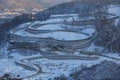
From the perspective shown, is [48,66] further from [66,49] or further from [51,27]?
[51,27]

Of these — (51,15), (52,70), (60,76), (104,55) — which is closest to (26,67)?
(52,70)

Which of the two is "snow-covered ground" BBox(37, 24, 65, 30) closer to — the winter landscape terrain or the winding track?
the winter landscape terrain

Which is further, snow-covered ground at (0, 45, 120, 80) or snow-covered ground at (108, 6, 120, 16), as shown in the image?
snow-covered ground at (108, 6, 120, 16)

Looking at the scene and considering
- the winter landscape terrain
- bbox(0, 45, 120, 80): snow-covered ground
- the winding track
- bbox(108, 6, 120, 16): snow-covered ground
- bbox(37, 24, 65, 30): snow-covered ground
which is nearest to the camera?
the winter landscape terrain

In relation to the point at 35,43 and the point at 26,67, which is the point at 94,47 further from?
the point at 26,67

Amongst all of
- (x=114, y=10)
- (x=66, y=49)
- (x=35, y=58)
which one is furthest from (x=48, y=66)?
(x=114, y=10)

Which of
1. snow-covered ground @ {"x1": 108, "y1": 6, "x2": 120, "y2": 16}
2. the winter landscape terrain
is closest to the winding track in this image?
the winter landscape terrain

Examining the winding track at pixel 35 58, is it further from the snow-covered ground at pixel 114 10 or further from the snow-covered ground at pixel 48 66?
the snow-covered ground at pixel 114 10

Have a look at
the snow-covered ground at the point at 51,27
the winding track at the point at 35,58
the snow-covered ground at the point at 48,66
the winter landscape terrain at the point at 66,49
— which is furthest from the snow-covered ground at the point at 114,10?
the winding track at the point at 35,58

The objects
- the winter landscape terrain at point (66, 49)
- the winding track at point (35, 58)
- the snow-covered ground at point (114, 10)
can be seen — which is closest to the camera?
the winter landscape terrain at point (66, 49)
